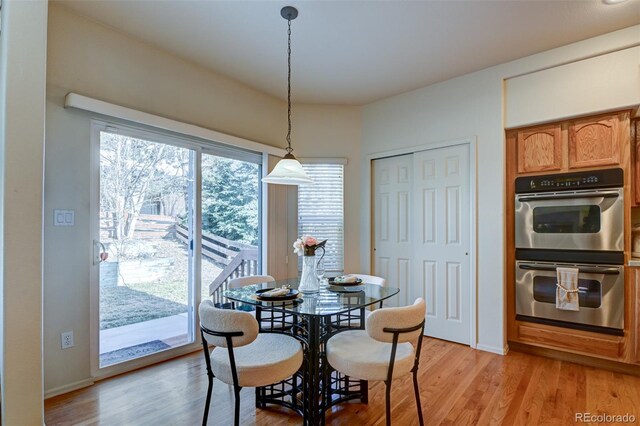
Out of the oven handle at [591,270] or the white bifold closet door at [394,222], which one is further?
the white bifold closet door at [394,222]

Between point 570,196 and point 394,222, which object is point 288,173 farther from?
point 570,196

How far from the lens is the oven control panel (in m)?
2.72

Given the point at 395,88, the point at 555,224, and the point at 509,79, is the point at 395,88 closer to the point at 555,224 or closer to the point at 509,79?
the point at 509,79

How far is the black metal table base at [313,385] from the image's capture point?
1893mm

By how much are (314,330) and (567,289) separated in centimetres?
245

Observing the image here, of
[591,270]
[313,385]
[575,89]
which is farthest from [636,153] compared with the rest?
[313,385]

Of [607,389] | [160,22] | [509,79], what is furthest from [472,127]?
[160,22]

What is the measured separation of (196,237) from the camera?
10.6ft

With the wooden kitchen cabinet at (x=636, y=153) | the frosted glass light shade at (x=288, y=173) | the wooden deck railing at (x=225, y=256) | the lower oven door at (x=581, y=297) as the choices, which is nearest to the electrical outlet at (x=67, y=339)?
the wooden deck railing at (x=225, y=256)

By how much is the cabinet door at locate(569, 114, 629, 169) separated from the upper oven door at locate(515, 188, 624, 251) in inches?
10.7

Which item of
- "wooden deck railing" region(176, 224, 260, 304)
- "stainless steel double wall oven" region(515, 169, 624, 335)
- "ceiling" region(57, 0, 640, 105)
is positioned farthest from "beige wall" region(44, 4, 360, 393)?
"stainless steel double wall oven" region(515, 169, 624, 335)

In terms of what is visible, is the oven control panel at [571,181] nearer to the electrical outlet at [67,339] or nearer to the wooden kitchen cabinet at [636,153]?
the wooden kitchen cabinet at [636,153]

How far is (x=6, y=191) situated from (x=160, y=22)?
168 cm

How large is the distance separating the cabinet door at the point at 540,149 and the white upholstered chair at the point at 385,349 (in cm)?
220
